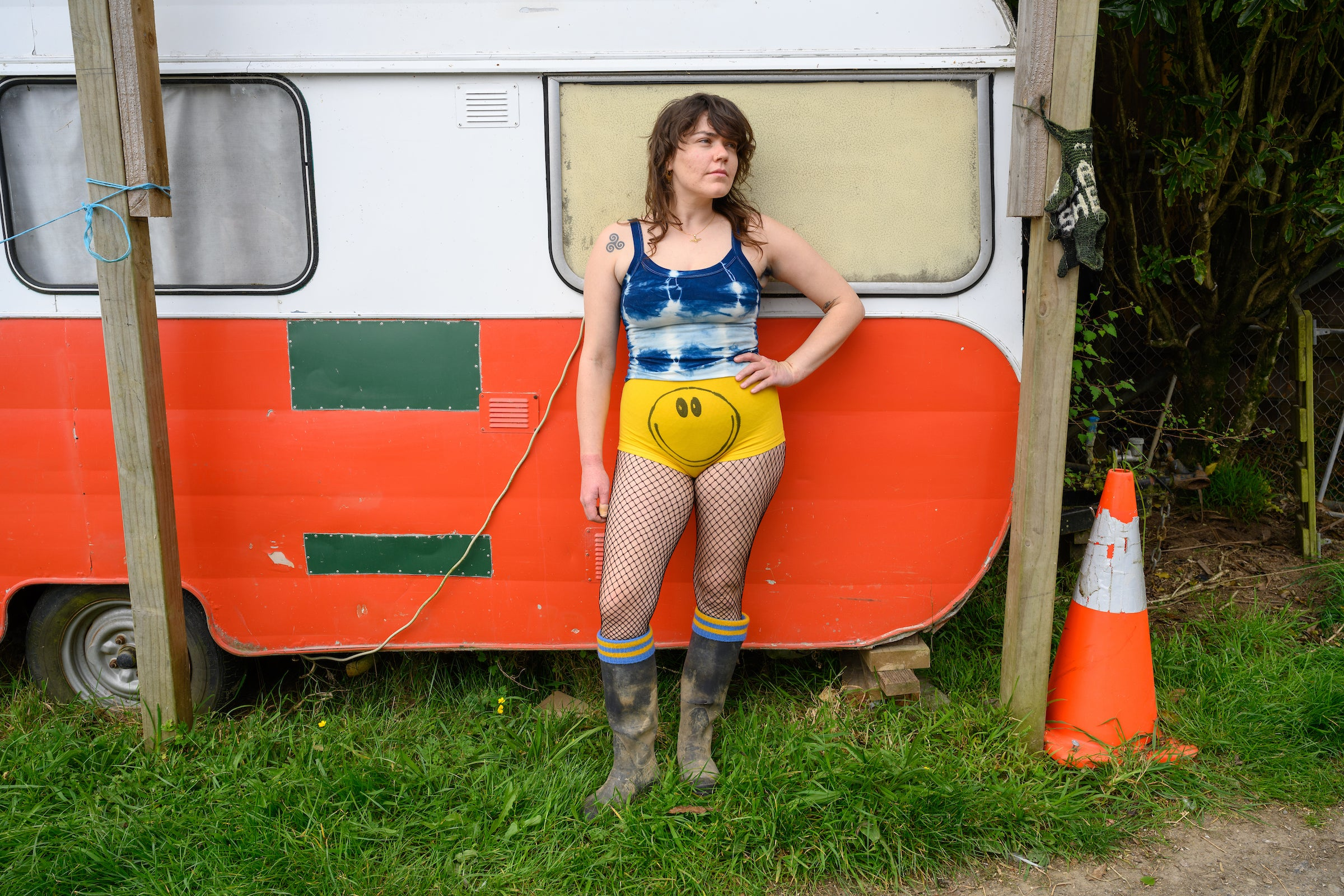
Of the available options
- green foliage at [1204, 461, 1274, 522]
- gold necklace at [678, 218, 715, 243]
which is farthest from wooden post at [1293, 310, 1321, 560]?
gold necklace at [678, 218, 715, 243]

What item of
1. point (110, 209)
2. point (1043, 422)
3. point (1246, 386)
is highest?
point (110, 209)

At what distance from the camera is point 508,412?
119 inches

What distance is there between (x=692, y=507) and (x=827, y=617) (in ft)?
2.49

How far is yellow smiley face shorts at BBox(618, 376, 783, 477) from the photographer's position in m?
2.62

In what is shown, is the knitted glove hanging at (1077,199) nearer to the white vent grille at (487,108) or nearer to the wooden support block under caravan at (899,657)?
the wooden support block under caravan at (899,657)

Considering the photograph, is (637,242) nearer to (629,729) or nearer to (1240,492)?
(629,729)

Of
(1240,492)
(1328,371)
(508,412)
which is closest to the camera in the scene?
(508,412)

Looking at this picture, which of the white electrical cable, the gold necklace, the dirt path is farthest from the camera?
the white electrical cable

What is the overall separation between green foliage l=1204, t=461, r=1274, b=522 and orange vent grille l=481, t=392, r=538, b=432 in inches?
153

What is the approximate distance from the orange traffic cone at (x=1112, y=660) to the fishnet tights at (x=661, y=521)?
4.18 ft

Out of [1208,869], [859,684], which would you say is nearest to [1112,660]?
[1208,869]

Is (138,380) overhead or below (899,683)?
overhead

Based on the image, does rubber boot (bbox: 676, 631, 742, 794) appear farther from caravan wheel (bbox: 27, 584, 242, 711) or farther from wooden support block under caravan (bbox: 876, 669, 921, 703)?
caravan wheel (bbox: 27, 584, 242, 711)

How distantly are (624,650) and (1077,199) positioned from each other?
1.96 meters
